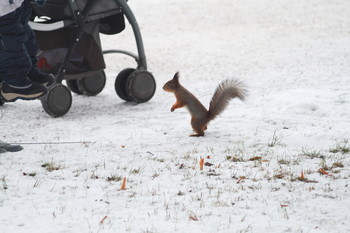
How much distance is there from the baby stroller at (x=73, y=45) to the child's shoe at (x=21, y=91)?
263 cm

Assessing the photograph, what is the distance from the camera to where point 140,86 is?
282 inches

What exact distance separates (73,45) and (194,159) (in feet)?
9.40

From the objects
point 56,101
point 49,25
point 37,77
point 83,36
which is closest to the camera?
point 37,77

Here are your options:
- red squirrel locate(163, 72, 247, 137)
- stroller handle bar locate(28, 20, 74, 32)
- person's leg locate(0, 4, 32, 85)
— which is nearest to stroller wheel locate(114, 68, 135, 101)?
stroller handle bar locate(28, 20, 74, 32)

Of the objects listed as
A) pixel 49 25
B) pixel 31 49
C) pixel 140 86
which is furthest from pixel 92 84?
pixel 31 49

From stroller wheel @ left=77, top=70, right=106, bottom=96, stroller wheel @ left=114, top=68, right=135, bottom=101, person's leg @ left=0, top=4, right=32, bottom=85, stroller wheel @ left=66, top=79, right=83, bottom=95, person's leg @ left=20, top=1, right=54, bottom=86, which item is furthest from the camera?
stroller wheel @ left=66, top=79, right=83, bottom=95

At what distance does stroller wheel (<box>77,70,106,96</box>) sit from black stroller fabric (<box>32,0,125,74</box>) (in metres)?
0.93

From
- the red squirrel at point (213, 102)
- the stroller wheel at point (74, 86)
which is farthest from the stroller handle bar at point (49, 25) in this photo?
the red squirrel at point (213, 102)

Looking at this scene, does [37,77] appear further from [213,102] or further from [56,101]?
[56,101]

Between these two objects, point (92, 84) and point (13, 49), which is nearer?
point (13, 49)

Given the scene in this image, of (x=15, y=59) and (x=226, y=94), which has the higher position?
(x=15, y=59)

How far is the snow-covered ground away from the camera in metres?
3.08

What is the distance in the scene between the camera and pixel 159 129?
579cm

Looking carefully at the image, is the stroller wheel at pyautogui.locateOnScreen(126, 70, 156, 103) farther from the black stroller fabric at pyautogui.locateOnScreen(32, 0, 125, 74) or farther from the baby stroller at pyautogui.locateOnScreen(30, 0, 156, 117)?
the black stroller fabric at pyautogui.locateOnScreen(32, 0, 125, 74)
